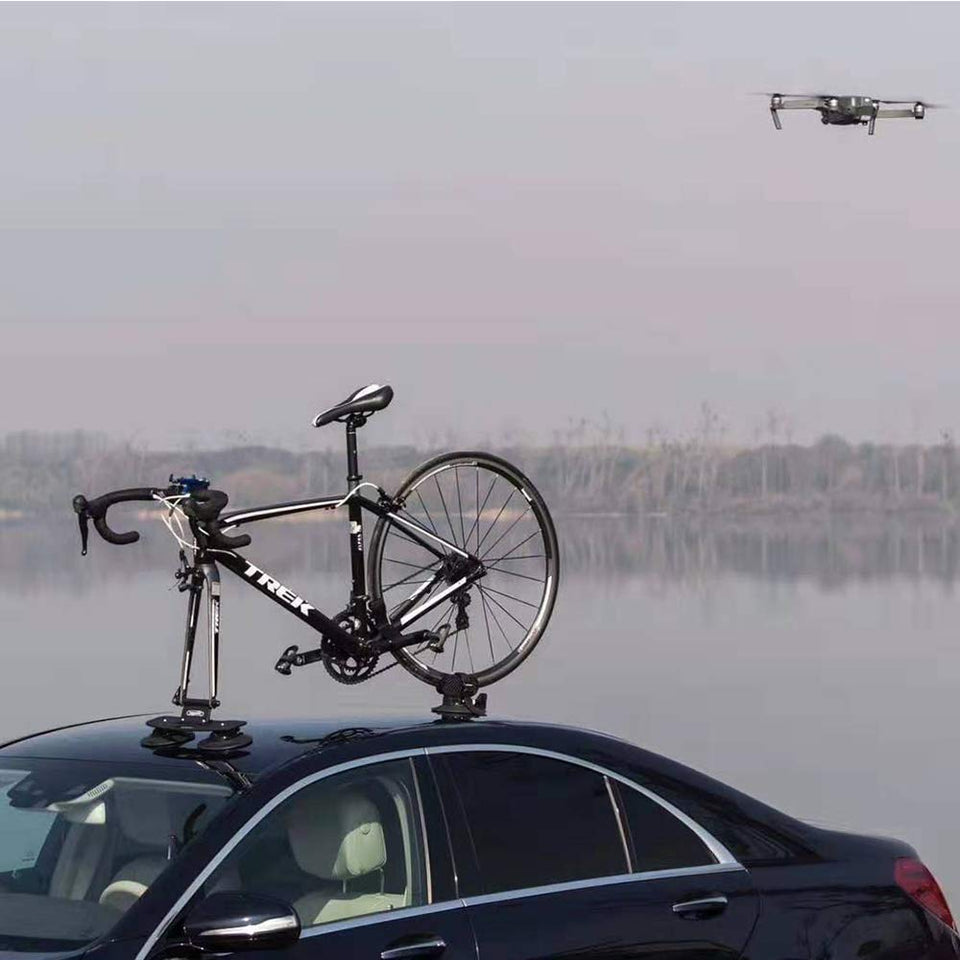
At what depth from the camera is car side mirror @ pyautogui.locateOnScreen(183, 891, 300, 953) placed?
5445 mm

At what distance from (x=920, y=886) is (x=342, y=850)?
2.03 meters

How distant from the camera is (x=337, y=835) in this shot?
6.18m

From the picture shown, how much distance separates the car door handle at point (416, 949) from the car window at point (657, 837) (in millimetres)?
842

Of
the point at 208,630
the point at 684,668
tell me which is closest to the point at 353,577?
the point at 208,630

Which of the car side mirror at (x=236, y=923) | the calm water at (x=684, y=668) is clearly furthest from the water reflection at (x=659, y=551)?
the car side mirror at (x=236, y=923)

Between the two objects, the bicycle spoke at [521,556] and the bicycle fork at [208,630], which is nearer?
the bicycle fork at [208,630]

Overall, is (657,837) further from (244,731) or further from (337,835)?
(244,731)

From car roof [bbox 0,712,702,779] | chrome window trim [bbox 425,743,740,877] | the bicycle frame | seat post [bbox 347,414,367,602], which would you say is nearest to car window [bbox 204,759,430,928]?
car roof [bbox 0,712,702,779]

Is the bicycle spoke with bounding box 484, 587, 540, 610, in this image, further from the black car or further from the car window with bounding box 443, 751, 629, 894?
the car window with bounding box 443, 751, 629, 894

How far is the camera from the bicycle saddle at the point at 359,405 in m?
8.56

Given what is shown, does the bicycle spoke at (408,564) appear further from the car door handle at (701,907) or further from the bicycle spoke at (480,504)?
the car door handle at (701,907)

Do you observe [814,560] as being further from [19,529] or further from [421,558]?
[421,558]

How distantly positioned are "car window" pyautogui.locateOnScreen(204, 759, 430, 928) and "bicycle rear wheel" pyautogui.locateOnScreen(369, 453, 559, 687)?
2231 mm

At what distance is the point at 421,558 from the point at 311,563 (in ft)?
144
